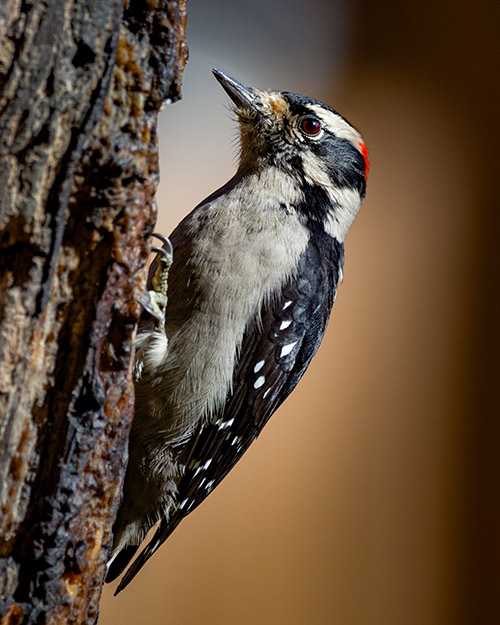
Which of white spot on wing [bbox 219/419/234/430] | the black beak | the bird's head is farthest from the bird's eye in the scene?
white spot on wing [bbox 219/419/234/430]

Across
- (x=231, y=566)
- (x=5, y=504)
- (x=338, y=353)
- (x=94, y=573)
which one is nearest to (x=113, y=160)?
(x=5, y=504)

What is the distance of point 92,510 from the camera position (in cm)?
90

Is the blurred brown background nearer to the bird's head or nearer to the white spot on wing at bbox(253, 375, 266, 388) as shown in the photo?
the bird's head

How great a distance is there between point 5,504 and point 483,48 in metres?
2.66

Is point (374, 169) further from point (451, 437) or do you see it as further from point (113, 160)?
point (113, 160)

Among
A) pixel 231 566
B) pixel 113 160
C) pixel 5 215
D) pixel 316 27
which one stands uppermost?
pixel 316 27

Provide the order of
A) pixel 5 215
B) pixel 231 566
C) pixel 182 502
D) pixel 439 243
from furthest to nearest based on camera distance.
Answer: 1. pixel 439 243
2. pixel 231 566
3. pixel 182 502
4. pixel 5 215

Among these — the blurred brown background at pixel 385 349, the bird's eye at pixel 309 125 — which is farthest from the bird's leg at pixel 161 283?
the blurred brown background at pixel 385 349

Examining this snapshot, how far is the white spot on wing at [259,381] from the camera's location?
1508 millimetres

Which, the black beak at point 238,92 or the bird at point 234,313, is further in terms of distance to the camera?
the black beak at point 238,92

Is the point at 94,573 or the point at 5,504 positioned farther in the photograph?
the point at 94,573

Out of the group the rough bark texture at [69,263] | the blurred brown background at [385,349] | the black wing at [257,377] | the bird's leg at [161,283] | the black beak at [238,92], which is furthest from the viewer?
the blurred brown background at [385,349]

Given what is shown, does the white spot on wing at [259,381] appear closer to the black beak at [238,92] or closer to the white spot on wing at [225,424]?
the white spot on wing at [225,424]

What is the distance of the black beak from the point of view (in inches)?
62.9
